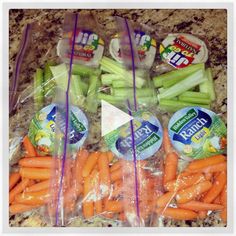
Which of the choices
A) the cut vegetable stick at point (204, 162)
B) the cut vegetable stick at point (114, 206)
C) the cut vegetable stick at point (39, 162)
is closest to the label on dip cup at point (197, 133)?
the cut vegetable stick at point (204, 162)

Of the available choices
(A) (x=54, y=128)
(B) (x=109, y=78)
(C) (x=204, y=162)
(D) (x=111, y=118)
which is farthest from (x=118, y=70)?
(C) (x=204, y=162)

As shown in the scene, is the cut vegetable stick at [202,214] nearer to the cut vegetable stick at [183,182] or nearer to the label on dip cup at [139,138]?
the cut vegetable stick at [183,182]

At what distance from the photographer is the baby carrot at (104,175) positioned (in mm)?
1386

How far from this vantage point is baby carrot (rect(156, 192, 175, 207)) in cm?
139

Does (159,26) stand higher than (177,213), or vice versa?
(159,26)

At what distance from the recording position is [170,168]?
140 centimetres

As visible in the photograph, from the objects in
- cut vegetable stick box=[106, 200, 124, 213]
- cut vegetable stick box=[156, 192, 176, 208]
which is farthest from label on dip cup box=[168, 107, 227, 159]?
cut vegetable stick box=[106, 200, 124, 213]

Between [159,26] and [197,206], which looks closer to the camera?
[197,206]

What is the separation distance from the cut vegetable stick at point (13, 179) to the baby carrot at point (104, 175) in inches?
9.0

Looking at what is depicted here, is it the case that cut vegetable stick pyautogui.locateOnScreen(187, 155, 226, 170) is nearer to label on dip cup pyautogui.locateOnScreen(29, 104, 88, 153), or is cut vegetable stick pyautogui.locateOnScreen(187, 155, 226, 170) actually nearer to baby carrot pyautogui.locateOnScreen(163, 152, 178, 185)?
baby carrot pyautogui.locateOnScreen(163, 152, 178, 185)

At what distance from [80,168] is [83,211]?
0.38 feet

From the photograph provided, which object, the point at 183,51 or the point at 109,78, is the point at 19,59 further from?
the point at 183,51

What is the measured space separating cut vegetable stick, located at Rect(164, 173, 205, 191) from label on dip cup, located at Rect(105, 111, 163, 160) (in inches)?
3.8

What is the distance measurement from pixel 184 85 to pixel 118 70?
188 millimetres
